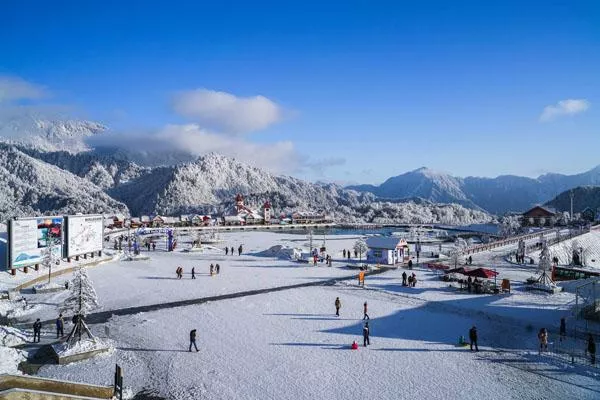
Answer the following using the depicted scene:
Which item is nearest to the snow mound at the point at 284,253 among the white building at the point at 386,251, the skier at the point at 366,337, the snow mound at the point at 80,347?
the white building at the point at 386,251

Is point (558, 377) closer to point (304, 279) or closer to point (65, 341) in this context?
point (65, 341)

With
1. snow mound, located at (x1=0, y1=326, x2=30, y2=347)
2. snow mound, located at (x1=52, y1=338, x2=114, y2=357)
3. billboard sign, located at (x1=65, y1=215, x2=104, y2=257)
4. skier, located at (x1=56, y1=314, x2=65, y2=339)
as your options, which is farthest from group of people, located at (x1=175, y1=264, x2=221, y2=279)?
snow mound, located at (x1=52, y1=338, x2=114, y2=357)

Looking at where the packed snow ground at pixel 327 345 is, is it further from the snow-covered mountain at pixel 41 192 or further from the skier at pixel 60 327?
the snow-covered mountain at pixel 41 192

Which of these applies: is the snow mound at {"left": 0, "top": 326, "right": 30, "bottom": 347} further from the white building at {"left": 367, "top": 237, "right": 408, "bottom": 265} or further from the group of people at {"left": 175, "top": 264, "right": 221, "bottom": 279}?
the white building at {"left": 367, "top": 237, "right": 408, "bottom": 265}

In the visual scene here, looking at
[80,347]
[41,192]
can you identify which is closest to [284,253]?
[80,347]

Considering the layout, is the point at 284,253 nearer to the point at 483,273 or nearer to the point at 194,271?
the point at 194,271

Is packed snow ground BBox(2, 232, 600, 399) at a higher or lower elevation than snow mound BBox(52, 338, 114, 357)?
lower

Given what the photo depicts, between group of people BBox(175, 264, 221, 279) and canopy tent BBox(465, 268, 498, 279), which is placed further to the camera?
group of people BBox(175, 264, 221, 279)
